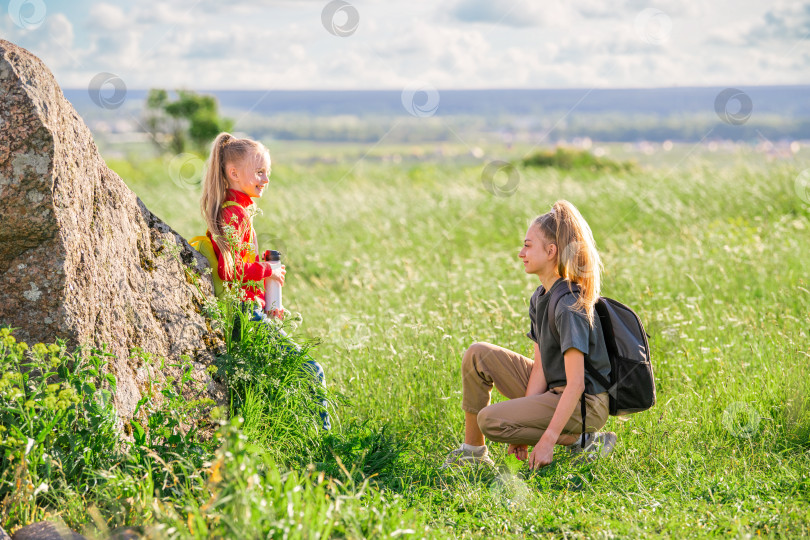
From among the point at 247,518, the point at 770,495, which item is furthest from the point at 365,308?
the point at 247,518

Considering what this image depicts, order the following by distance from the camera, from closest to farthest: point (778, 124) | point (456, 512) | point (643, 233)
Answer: point (456, 512)
point (643, 233)
point (778, 124)

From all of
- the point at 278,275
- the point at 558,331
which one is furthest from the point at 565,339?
the point at 278,275

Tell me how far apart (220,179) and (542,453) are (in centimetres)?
254

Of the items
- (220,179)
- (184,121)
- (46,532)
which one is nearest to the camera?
(46,532)

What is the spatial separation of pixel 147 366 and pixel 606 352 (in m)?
2.46

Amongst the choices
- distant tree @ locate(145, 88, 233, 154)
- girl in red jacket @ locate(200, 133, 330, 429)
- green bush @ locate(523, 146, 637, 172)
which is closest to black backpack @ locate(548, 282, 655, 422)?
girl in red jacket @ locate(200, 133, 330, 429)

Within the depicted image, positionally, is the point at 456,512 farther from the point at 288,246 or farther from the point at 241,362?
the point at 288,246

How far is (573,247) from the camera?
4.15 meters

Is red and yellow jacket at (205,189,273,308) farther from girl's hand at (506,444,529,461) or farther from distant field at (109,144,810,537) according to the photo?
girl's hand at (506,444,529,461)

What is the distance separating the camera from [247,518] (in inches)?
98.5

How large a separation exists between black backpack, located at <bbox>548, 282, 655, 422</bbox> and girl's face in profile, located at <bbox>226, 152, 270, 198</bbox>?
6.36ft

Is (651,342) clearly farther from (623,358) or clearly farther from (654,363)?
(623,358)

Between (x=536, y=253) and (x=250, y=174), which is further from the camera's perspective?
(x=250, y=174)

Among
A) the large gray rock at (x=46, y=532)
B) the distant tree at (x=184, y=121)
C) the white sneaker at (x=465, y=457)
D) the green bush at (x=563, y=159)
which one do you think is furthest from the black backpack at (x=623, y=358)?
the distant tree at (x=184, y=121)
